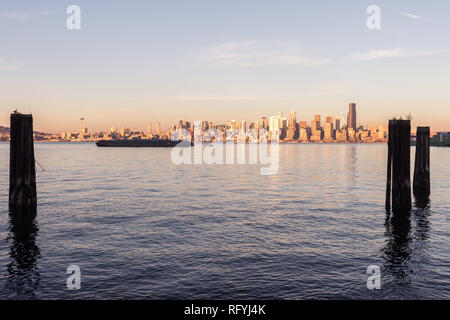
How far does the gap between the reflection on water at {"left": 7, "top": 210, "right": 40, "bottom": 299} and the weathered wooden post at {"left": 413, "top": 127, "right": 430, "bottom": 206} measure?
1316 inches

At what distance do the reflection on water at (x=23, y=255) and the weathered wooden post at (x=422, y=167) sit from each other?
110 feet

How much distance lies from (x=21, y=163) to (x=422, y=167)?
38.2 m

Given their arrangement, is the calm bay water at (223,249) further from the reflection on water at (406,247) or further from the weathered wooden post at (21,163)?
the weathered wooden post at (21,163)

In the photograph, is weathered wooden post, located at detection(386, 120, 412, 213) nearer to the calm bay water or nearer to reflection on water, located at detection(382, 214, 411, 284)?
reflection on water, located at detection(382, 214, 411, 284)

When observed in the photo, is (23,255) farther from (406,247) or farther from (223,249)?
(406,247)

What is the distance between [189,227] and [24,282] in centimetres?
1198

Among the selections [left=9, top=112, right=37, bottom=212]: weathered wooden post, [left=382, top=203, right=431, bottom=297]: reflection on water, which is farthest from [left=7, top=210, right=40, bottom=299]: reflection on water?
[left=382, top=203, right=431, bottom=297]: reflection on water

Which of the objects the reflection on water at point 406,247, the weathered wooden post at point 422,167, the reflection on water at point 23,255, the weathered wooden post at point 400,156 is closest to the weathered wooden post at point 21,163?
the reflection on water at point 23,255

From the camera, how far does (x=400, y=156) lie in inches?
1033

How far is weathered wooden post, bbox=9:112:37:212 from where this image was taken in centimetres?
2630

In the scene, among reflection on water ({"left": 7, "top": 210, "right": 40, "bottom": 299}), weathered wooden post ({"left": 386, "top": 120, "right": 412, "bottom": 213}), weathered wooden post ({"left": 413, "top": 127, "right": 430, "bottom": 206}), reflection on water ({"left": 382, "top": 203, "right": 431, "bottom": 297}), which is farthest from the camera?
weathered wooden post ({"left": 413, "top": 127, "right": 430, "bottom": 206})

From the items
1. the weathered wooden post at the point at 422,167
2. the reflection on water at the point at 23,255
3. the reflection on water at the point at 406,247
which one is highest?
the weathered wooden post at the point at 422,167

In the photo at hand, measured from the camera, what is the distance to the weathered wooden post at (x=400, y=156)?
2620cm
